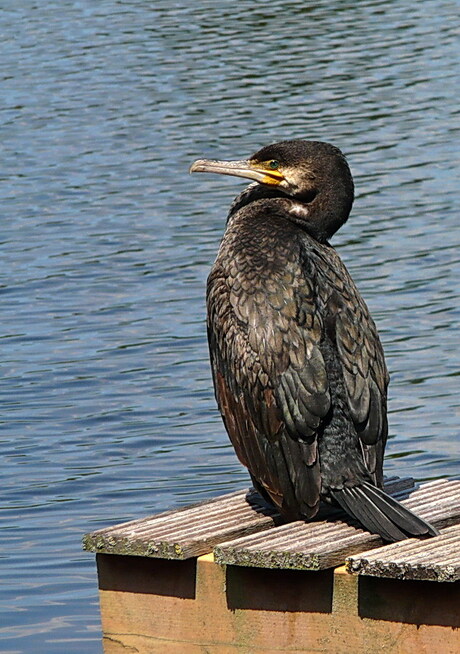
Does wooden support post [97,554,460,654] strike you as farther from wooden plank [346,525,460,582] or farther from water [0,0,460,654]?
water [0,0,460,654]

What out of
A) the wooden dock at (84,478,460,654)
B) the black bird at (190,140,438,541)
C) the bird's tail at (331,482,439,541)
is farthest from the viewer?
the black bird at (190,140,438,541)

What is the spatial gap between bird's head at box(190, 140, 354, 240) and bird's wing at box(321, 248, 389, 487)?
0.32m

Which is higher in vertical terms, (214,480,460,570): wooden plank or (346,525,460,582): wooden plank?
(346,525,460,582): wooden plank

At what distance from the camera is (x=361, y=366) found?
5.07 meters

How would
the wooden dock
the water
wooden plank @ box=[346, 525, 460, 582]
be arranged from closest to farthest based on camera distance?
wooden plank @ box=[346, 525, 460, 582] → the wooden dock → the water

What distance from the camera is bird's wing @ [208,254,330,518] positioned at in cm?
493

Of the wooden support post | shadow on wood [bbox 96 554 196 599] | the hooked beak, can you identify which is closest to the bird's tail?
the wooden support post

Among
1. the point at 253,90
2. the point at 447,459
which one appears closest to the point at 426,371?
the point at 447,459

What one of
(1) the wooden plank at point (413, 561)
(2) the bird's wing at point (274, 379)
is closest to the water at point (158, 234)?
(2) the bird's wing at point (274, 379)

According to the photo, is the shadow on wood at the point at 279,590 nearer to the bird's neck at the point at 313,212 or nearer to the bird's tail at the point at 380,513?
the bird's tail at the point at 380,513

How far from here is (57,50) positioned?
21.2 m

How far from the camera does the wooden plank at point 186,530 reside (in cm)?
471

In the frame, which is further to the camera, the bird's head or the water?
the water

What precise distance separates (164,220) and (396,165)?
2.49 m
